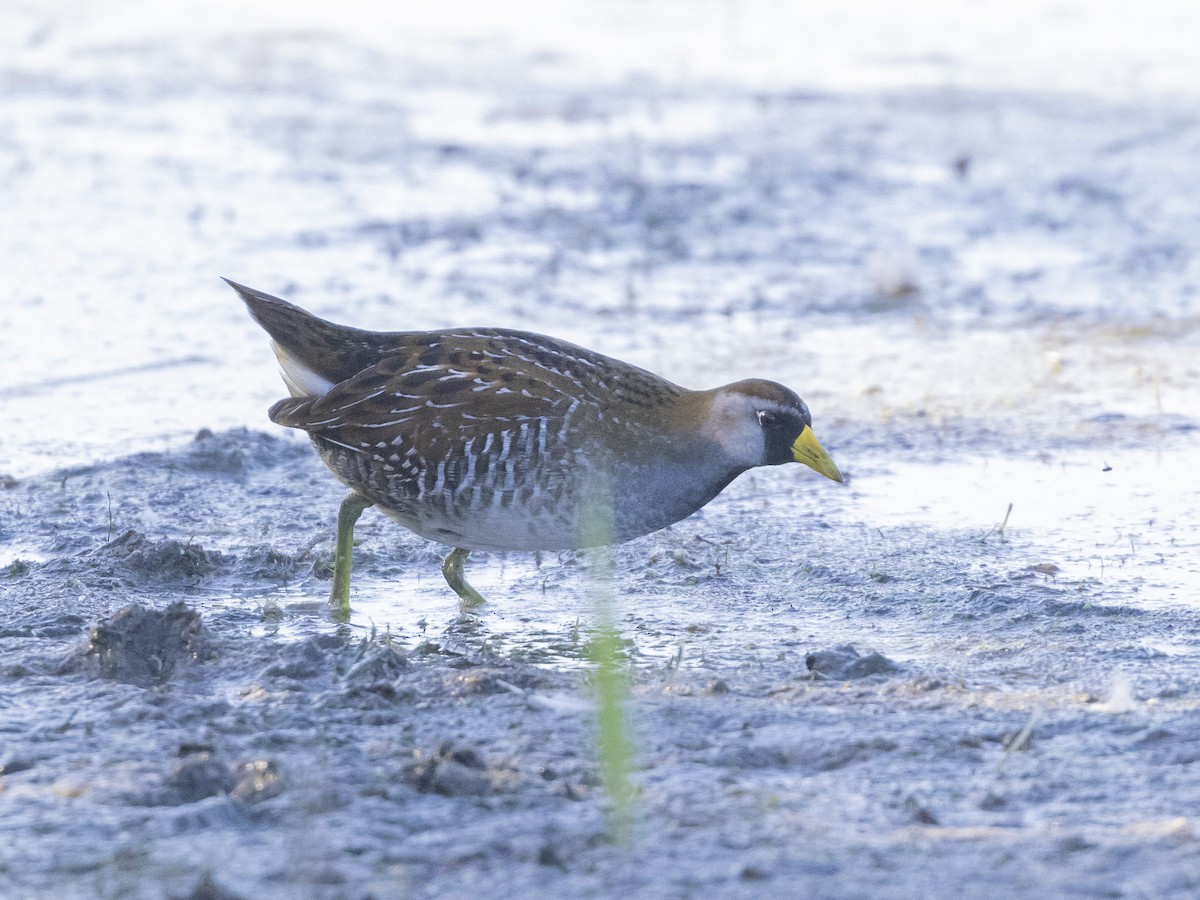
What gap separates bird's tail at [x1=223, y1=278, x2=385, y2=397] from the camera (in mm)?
5527

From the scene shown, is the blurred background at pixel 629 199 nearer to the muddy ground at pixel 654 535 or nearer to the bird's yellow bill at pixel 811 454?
the muddy ground at pixel 654 535

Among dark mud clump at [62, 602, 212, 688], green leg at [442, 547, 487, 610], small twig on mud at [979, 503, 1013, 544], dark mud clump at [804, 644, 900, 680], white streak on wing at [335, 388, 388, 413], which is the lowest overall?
dark mud clump at [804, 644, 900, 680]

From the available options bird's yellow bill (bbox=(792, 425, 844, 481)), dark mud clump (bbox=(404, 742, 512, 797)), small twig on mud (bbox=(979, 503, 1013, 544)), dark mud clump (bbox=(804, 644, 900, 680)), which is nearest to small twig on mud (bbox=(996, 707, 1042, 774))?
dark mud clump (bbox=(804, 644, 900, 680))

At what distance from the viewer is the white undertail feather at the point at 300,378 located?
554cm

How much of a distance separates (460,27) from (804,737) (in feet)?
45.0

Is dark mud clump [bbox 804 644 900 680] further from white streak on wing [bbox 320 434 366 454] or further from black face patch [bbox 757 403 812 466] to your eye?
white streak on wing [bbox 320 434 366 454]

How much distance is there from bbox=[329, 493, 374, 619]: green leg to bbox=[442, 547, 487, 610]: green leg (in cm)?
31

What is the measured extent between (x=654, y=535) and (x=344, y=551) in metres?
1.19

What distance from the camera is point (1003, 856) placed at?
3.50 metres

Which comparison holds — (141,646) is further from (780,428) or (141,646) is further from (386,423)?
(780,428)

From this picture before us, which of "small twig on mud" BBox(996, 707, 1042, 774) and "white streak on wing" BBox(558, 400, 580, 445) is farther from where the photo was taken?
"white streak on wing" BBox(558, 400, 580, 445)

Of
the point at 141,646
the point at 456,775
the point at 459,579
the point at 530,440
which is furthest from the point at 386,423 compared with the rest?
the point at 456,775

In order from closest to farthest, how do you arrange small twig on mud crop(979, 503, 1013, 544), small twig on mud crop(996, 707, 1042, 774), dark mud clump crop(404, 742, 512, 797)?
dark mud clump crop(404, 742, 512, 797)
small twig on mud crop(996, 707, 1042, 774)
small twig on mud crop(979, 503, 1013, 544)

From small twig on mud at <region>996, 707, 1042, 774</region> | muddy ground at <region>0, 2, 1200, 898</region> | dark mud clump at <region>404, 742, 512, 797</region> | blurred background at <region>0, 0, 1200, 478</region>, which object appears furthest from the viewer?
blurred background at <region>0, 0, 1200, 478</region>
